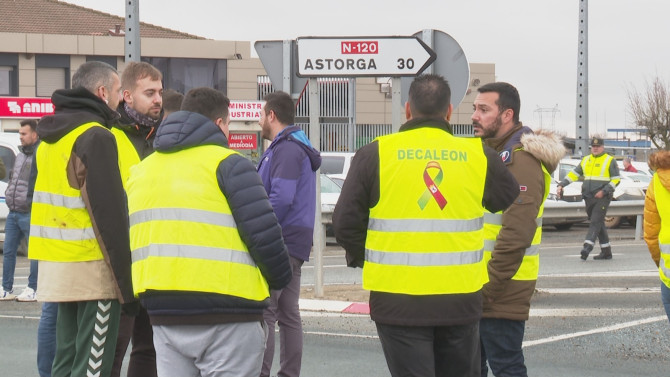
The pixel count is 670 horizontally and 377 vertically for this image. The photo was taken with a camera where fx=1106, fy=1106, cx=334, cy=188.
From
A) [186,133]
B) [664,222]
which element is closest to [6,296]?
[664,222]

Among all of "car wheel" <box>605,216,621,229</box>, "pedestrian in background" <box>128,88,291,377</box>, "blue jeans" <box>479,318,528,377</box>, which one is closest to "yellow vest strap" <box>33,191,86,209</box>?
"pedestrian in background" <box>128,88,291,377</box>

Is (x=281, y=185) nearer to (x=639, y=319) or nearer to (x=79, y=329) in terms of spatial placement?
(x=79, y=329)

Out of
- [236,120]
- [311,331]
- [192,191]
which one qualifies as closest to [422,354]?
[192,191]

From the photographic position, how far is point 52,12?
2313 inches

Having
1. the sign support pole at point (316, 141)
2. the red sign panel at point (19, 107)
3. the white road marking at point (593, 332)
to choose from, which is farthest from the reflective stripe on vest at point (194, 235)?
the red sign panel at point (19, 107)

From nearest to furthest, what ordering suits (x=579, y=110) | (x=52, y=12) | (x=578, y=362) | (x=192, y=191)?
1. (x=192, y=191)
2. (x=578, y=362)
3. (x=579, y=110)
4. (x=52, y=12)

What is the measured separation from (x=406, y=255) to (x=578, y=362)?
4132 mm

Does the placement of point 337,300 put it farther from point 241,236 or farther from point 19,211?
point 241,236

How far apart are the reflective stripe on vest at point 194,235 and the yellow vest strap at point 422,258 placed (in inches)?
22.4

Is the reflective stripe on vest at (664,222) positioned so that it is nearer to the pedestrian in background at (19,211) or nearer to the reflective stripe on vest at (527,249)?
the reflective stripe on vest at (527,249)

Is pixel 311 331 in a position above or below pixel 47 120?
below

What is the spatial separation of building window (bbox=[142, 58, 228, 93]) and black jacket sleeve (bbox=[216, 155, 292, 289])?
48.6m

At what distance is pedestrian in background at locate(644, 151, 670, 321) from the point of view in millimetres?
6473

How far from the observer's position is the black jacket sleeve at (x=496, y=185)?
4.99 m
